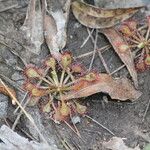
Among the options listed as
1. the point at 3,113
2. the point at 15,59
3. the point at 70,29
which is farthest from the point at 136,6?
the point at 3,113

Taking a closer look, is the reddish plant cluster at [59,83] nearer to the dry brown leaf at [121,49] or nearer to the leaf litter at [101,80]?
the leaf litter at [101,80]

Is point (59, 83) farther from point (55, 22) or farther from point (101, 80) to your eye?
point (55, 22)

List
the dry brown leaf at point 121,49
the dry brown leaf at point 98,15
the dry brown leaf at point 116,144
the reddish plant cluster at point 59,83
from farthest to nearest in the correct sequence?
the dry brown leaf at point 98,15, the dry brown leaf at point 121,49, the reddish plant cluster at point 59,83, the dry brown leaf at point 116,144

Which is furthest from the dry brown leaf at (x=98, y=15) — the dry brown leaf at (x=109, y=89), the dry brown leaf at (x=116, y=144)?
the dry brown leaf at (x=116, y=144)

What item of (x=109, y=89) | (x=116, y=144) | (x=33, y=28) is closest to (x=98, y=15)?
(x=33, y=28)

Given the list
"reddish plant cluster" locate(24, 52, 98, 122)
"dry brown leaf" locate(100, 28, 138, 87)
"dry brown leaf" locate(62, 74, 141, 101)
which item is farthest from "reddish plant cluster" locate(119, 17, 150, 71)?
"reddish plant cluster" locate(24, 52, 98, 122)

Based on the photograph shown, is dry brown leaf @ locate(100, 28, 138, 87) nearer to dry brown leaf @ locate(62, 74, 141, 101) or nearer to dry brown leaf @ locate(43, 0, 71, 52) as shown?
dry brown leaf @ locate(62, 74, 141, 101)

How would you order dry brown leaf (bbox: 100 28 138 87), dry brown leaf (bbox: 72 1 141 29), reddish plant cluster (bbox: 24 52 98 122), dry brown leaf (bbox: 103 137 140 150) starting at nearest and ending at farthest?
dry brown leaf (bbox: 103 137 140 150)
reddish plant cluster (bbox: 24 52 98 122)
dry brown leaf (bbox: 100 28 138 87)
dry brown leaf (bbox: 72 1 141 29)
